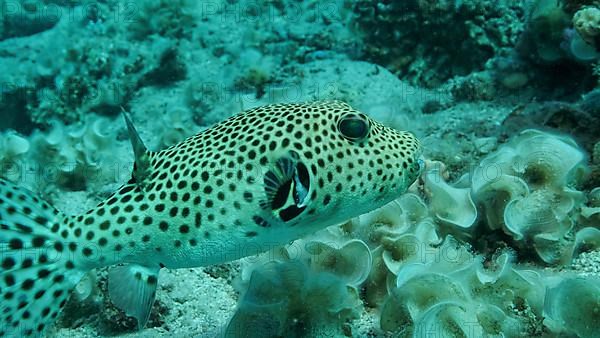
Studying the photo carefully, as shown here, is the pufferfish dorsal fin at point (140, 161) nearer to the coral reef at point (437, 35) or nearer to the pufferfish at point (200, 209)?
the pufferfish at point (200, 209)

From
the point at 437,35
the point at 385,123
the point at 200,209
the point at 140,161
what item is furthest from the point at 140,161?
the point at 437,35

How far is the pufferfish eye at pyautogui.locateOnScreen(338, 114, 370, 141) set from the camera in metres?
2.95

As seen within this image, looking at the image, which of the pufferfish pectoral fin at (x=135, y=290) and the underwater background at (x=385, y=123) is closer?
the pufferfish pectoral fin at (x=135, y=290)

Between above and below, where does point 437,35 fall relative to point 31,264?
below

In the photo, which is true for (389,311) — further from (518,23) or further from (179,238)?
(518,23)

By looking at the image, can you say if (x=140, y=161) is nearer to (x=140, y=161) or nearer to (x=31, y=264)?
(x=140, y=161)

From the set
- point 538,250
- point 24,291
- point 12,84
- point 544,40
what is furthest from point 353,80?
point 12,84

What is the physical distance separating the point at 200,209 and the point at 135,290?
0.70 meters

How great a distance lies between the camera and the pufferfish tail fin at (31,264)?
9.03ft

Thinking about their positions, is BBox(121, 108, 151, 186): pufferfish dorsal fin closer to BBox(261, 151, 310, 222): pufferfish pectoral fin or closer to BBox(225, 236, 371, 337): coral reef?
BBox(261, 151, 310, 222): pufferfish pectoral fin

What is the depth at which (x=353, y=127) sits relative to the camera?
295 centimetres

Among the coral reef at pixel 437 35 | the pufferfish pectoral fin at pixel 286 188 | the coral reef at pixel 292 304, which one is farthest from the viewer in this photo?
the coral reef at pixel 437 35

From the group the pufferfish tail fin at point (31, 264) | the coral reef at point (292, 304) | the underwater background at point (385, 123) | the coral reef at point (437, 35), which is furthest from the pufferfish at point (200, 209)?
the coral reef at point (437, 35)

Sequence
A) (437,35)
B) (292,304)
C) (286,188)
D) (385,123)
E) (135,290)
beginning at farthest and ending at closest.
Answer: (437,35) → (385,123) → (292,304) → (135,290) → (286,188)
